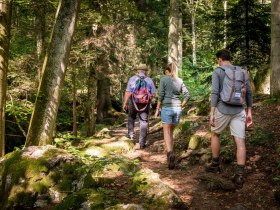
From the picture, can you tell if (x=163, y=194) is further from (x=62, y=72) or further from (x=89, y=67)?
(x=89, y=67)

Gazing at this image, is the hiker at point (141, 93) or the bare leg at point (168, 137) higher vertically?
the hiker at point (141, 93)

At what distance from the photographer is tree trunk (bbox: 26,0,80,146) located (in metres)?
6.89

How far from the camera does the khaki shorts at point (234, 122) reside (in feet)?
17.7

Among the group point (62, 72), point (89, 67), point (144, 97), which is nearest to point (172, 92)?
point (144, 97)

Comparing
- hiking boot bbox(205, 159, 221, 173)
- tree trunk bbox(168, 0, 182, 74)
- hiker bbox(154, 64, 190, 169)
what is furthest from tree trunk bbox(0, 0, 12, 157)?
tree trunk bbox(168, 0, 182, 74)

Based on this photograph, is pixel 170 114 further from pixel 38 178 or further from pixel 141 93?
pixel 38 178

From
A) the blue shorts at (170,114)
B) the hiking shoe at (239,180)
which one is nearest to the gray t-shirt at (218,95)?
the hiking shoe at (239,180)

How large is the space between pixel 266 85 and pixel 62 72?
7393 mm

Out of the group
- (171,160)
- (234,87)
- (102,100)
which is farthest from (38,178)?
(102,100)

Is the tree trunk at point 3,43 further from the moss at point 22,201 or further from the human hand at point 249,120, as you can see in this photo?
the human hand at point 249,120

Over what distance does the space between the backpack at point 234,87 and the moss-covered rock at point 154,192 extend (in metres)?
1.73

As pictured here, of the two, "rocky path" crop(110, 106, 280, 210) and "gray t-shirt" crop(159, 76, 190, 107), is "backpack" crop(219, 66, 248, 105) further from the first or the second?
"gray t-shirt" crop(159, 76, 190, 107)

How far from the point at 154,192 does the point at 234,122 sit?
5.90 feet

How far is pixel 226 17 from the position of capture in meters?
12.4
